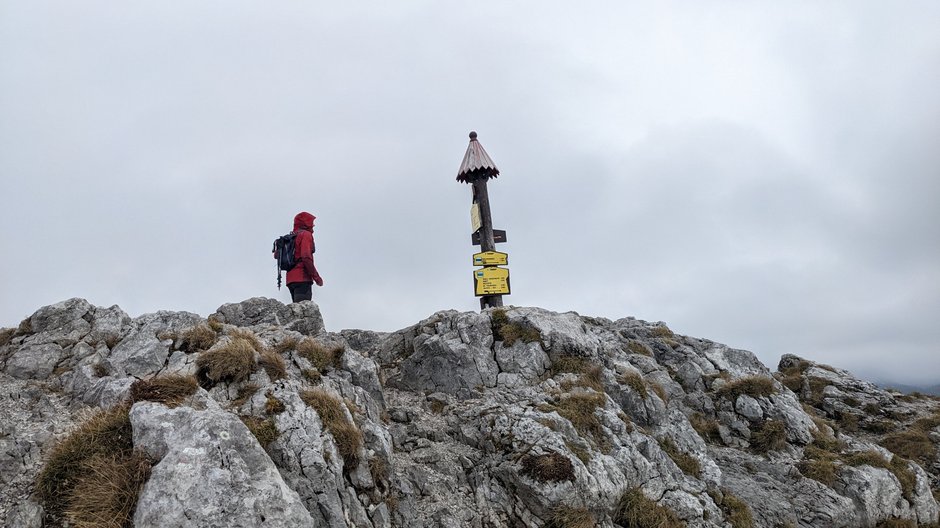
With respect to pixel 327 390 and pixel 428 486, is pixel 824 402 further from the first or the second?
pixel 327 390

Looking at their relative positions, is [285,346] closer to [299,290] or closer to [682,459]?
[299,290]

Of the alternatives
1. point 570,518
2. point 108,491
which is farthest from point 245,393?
point 570,518

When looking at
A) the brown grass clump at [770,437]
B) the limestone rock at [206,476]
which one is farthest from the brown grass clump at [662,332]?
the limestone rock at [206,476]

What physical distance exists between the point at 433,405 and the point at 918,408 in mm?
24583

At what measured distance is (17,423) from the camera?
10445 mm

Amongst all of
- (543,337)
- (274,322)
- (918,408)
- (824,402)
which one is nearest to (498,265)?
(543,337)

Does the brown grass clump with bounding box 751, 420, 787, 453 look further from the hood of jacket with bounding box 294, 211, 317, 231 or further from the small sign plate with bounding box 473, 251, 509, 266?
the hood of jacket with bounding box 294, 211, 317, 231

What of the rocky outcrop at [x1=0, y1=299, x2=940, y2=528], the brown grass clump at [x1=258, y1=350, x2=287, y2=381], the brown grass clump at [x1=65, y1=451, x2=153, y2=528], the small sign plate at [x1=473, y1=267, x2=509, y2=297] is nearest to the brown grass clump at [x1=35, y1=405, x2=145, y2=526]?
the brown grass clump at [x1=65, y1=451, x2=153, y2=528]

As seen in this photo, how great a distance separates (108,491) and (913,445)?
28326 millimetres

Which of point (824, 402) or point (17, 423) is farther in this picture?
point (824, 402)

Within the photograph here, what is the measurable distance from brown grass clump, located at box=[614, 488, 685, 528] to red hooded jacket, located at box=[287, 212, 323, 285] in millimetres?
14168

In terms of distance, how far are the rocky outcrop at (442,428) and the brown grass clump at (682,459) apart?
0.10 metres

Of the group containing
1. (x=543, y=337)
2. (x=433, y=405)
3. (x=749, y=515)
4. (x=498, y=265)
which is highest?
(x=498, y=265)

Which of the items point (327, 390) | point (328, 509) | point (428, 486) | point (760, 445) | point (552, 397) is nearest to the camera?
point (328, 509)
